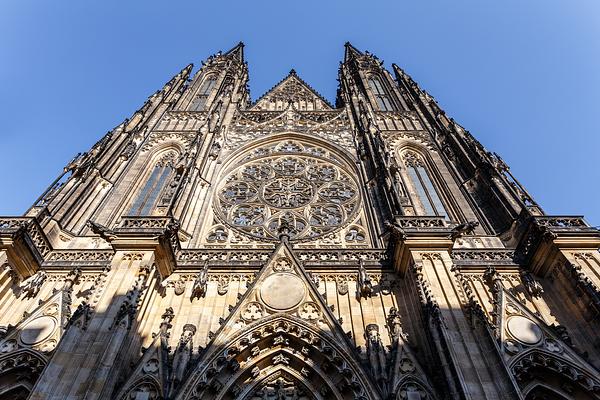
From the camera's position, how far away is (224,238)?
12641 mm

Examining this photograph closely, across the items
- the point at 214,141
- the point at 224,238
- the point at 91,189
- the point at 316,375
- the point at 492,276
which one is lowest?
the point at 316,375

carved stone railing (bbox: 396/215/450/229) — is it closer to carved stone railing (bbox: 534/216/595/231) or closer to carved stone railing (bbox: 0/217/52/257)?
carved stone railing (bbox: 534/216/595/231)

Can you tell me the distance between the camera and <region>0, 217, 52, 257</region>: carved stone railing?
9625mm

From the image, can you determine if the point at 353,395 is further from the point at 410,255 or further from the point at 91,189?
the point at 91,189

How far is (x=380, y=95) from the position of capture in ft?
72.3

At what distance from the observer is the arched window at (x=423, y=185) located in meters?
13.5

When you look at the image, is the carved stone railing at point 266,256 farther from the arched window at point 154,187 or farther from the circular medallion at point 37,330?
the circular medallion at point 37,330

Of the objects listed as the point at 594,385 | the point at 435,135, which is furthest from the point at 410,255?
the point at 435,135

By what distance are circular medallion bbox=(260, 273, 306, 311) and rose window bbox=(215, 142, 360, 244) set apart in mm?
1937

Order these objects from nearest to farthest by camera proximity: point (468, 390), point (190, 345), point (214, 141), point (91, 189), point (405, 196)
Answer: point (468, 390) < point (190, 345) < point (405, 196) < point (91, 189) < point (214, 141)

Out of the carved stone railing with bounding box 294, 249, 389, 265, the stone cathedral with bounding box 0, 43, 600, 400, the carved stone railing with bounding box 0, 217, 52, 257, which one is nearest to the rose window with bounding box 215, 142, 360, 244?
the stone cathedral with bounding box 0, 43, 600, 400

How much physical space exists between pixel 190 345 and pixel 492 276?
265 inches

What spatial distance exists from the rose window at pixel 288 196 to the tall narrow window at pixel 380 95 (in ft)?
17.7

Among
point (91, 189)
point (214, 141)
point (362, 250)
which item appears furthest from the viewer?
point (214, 141)
